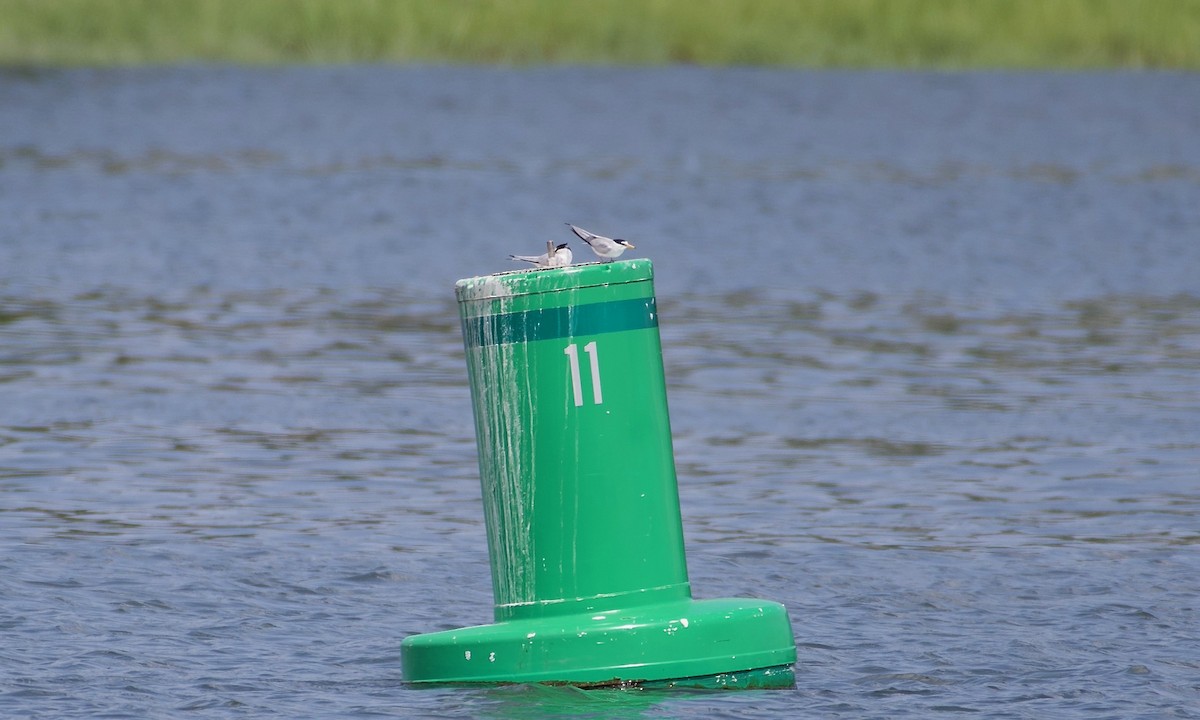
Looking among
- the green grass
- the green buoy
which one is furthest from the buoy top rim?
the green grass

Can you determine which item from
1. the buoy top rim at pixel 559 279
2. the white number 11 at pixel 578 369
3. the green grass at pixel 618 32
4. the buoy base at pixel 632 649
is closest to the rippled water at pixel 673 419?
the buoy base at pixel 632 649

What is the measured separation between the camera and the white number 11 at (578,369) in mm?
6812

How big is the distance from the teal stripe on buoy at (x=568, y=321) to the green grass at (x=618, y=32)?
124ft

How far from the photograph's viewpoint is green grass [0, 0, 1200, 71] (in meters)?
43.5

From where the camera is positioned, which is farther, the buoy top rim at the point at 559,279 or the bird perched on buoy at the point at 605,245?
the bird perched on buoy at the point at 605,245

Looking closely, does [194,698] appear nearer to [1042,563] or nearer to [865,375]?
[1042,563]

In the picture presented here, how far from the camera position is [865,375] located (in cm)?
1490

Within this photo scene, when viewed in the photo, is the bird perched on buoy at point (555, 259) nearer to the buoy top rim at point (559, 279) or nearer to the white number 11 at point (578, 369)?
the buoy top rim at point (559, 279)

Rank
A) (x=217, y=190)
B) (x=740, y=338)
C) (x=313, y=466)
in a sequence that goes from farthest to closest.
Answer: (x=217, y=190) → (x=740, y=338) → (x=313, y=466)

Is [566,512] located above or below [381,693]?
above

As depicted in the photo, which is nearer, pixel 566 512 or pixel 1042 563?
pixel 566 512

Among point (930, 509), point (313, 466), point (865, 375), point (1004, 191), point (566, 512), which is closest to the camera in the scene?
point (566, 512)

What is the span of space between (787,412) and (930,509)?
2.78 meters

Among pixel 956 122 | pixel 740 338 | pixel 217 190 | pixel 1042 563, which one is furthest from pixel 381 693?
pixel 956 122
